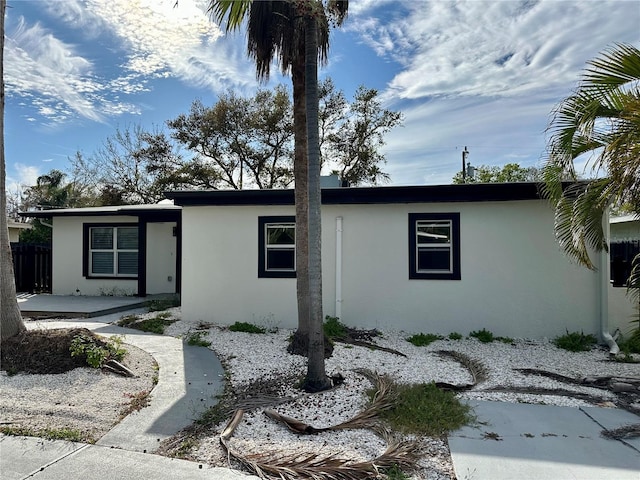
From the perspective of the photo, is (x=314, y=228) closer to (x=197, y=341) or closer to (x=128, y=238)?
(x=197, y=341)

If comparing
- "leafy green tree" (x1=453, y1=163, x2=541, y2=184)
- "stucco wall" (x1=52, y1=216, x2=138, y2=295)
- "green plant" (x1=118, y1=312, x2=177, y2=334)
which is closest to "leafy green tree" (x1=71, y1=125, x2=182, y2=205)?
"stucco wall" (x1=52, y1=216, x2=138, y2=295)

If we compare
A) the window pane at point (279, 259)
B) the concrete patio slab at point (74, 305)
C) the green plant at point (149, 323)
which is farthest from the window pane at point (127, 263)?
the window pane at point (279, 259)

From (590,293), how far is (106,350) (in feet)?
27.8

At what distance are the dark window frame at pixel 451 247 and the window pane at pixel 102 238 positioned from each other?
9891 millimetres

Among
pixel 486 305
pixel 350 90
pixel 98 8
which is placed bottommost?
pixel 486 305

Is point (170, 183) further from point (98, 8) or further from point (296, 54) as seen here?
point (296, 54)

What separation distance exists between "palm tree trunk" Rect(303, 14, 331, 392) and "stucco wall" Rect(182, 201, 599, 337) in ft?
11.6

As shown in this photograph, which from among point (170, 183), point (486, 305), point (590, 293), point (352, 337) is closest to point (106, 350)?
point (352, 337)

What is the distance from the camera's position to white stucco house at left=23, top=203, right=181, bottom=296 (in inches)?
511

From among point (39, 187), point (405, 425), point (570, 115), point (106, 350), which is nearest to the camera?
point (405, 425)

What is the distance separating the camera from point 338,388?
16.9 feet

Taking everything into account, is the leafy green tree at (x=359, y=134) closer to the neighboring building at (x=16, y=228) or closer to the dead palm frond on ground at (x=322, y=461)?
the neighboring building at (x=16, y=228)

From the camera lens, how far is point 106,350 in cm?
578

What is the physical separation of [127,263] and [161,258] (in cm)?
110
